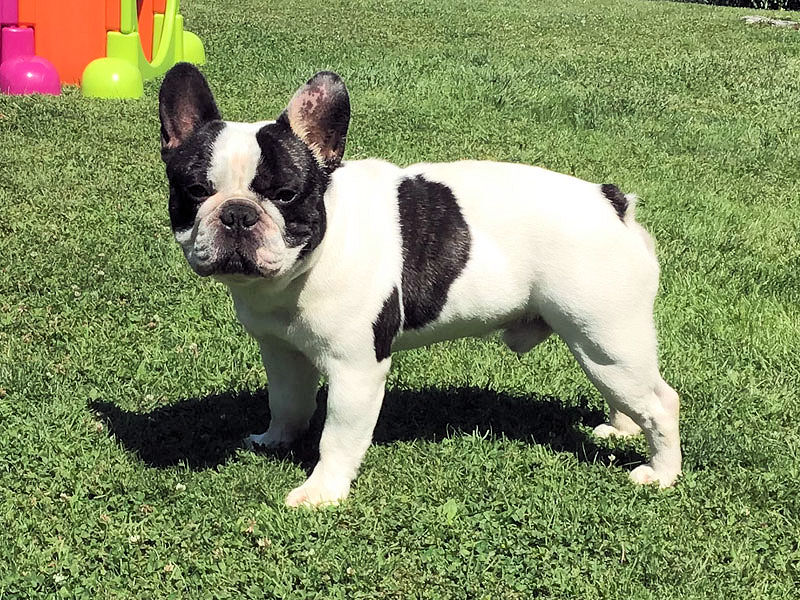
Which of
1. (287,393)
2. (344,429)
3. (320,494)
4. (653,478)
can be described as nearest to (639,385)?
(653,478)

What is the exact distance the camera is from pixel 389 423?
5.09 meters

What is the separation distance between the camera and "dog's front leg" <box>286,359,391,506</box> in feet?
13.3

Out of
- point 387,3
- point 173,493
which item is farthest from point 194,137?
point 387,3

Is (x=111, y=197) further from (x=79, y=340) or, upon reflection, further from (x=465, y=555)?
(x=465, y=555)

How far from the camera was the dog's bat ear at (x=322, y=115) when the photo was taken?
3.81 meters

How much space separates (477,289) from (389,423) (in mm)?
Result: 1188

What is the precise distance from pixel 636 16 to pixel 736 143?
1182 centimetres

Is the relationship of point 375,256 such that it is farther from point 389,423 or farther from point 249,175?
point 389,423

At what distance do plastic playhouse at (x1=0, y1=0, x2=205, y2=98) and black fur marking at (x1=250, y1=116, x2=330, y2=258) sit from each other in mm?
8388

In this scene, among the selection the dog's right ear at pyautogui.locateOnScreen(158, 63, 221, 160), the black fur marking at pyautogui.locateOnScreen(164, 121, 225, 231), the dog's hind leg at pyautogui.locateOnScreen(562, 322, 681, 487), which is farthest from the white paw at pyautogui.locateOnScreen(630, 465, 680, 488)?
the dog's right ear at pyautogui.locateOnScreen(158, 63, 221, 160)

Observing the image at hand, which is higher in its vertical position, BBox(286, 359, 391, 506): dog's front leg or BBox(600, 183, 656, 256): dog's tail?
BBox(600, 183, 656, 256): dog's tail

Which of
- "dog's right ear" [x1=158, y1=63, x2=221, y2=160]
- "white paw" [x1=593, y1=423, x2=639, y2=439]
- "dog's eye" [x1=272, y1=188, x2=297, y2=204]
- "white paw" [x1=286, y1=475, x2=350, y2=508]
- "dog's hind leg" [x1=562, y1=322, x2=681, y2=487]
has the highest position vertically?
"dog's right ear" [x1=158, y1=63, x2=221, y2=160]

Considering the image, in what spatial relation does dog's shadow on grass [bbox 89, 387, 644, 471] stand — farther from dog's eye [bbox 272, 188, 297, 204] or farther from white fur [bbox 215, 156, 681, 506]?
dog's eye [bbox 272, 188, 297, 204]

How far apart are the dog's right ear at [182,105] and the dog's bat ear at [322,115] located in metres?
0.33
